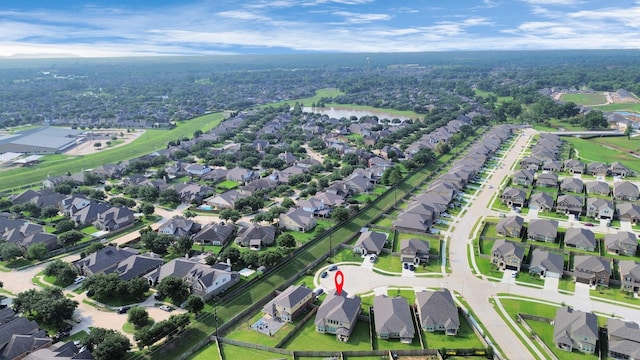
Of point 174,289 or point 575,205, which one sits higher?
point 575,205

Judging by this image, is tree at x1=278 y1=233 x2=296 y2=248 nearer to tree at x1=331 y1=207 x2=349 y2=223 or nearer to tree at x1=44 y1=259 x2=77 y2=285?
tree at x1=331 y1=207 x2=349 y2=223

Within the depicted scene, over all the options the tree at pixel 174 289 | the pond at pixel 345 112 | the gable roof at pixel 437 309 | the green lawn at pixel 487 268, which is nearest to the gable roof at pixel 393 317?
the gable roof at pixel 437 309

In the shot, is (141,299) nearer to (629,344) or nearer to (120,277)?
(120,277)

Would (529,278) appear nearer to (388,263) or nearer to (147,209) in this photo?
(388,263)

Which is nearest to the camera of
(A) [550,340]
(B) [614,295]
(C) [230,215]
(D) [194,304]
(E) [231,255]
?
(A) [550,340]

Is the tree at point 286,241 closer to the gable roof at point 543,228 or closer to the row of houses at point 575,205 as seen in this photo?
the gable roof at point 543,228

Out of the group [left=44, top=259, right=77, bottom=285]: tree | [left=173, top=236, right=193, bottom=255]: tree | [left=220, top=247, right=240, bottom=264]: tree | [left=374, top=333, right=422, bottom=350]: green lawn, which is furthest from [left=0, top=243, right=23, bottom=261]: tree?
[left=374, top=333, right=422, bottom=350]: green lawn

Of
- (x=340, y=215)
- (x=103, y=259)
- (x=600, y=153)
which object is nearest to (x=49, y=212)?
(x=103, y=259)
